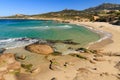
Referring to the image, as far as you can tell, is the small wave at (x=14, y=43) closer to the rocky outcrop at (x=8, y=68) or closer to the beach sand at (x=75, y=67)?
the beach sand at (x=75, y=67)

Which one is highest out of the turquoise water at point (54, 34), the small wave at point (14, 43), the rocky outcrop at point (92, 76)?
the rocky outcrop at point (92, 76)

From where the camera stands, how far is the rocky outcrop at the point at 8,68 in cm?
1626

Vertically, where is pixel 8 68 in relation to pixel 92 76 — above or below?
above

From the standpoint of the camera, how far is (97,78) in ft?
50.3

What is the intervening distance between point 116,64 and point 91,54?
4659 millimetres

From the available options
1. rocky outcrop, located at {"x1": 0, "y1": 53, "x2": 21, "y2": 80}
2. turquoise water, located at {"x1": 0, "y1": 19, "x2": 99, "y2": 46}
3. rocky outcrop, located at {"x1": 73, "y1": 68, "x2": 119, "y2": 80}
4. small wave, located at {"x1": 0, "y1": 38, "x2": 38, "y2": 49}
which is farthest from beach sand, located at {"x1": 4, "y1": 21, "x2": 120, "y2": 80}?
turquoise water, located at {"x1": 0, "y1": 19, "x2": 99, "y2": 46}

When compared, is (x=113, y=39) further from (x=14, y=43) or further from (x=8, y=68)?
(x=8, y=68)

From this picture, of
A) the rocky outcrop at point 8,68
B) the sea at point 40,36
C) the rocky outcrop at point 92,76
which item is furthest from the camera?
the sea at point 40,36

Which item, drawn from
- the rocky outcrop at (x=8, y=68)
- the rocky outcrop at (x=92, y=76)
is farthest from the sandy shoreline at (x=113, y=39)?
the rocky outcrop at (x=8, y=68)

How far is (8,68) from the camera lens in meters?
17.7

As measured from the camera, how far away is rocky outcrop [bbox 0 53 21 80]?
53.4ft

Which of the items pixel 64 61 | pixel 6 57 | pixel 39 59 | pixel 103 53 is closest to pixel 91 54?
pixel 103 53

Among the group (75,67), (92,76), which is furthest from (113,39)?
(92,76)

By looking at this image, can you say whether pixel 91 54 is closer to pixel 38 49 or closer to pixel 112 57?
pixel 112 57
